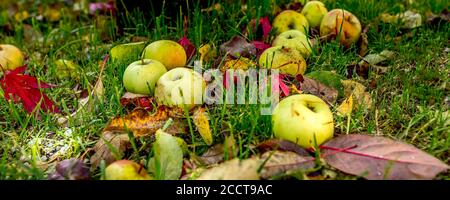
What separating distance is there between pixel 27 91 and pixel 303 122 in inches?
44.8

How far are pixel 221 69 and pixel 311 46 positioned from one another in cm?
48

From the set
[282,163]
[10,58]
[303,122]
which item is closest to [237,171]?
[282,163]

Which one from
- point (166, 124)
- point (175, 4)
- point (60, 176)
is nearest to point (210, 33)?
point (175, 4)

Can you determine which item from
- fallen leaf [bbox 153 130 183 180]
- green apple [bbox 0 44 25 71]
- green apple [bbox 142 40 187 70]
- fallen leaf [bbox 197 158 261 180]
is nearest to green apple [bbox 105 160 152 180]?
fallen leaf [bbox 153 130 183 180]

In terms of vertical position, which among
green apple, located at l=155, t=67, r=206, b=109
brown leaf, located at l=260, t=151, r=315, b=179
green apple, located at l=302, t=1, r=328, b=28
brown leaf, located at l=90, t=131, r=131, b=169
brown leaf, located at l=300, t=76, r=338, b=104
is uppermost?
green apple, located at l=302, t=1, r=328, b=28

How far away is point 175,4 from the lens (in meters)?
2.96

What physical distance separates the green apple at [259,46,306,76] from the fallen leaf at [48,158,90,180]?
0.91 m

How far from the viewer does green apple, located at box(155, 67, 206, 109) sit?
1960 millimetres

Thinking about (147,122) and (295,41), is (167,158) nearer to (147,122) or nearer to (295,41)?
(147,122)

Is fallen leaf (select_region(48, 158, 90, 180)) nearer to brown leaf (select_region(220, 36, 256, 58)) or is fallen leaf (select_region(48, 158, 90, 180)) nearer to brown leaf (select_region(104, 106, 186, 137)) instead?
brown leaf (select_region(104, 106, 186, 137))

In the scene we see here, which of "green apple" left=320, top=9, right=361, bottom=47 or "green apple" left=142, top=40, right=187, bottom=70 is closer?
"green apple" left=142, top=40, right=187, bottom=70

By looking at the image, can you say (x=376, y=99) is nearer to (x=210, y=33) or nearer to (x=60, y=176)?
(x=210, y=33)

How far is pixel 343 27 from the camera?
2.60 meters

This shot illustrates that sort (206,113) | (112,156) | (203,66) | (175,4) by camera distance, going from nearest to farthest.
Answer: (112,156), (206,113), (203,66), (175,4)
